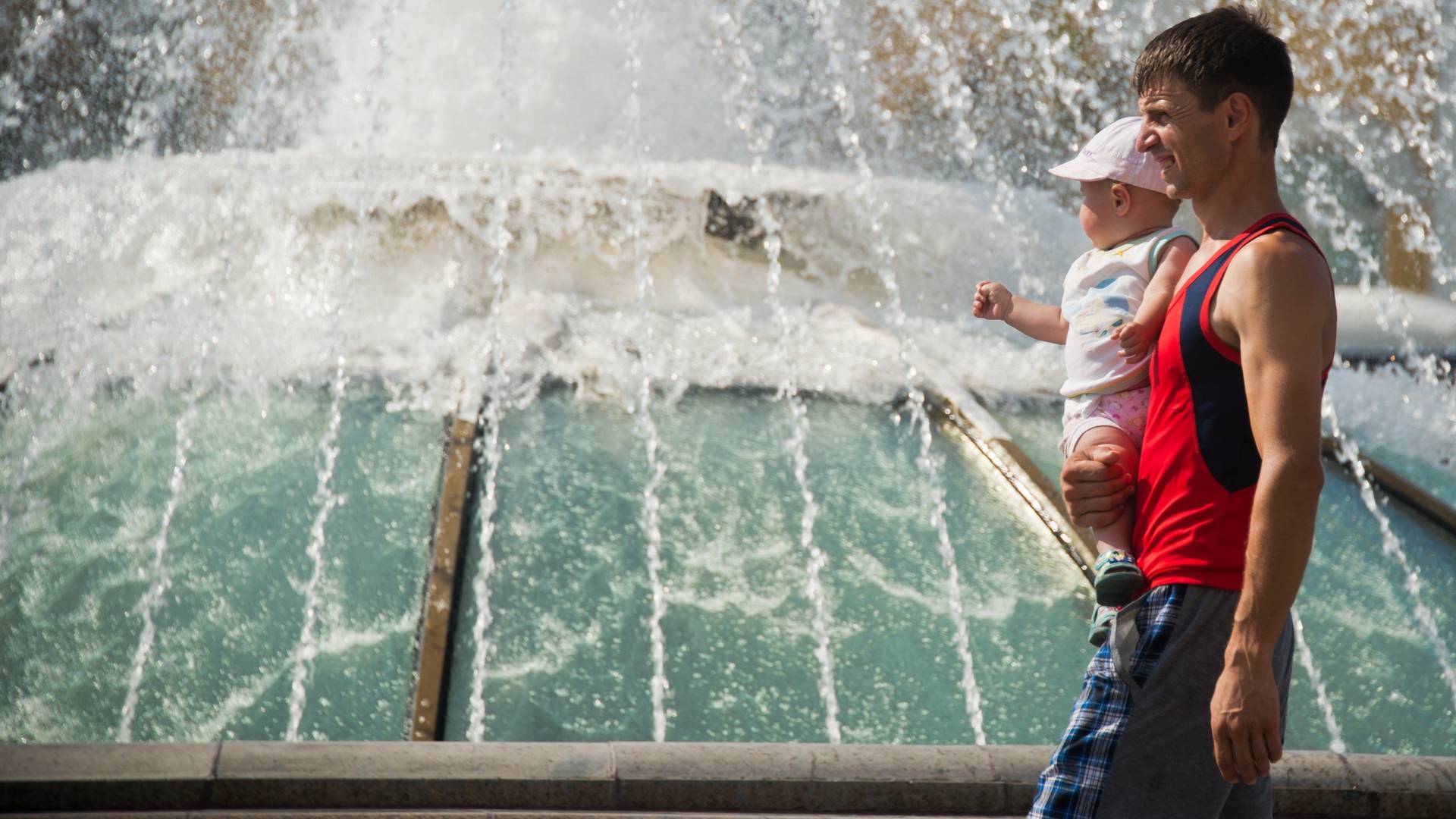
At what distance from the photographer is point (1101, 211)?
192cm

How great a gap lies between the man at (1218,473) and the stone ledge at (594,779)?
3.80ft

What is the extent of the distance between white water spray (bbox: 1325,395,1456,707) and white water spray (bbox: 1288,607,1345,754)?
438mm

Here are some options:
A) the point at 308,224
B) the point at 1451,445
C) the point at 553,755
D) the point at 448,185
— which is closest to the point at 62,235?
the point at 308,224

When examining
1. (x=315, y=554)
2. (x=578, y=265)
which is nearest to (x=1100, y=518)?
(x=315, y=554)

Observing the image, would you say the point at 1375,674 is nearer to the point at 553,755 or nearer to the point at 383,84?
the point at 553,755

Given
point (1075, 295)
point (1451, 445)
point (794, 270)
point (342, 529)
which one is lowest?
point (1075, 295)

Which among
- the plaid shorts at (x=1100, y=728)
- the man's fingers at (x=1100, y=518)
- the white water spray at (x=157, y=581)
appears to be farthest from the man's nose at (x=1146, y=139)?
the white water spray at (x=157, y=581)

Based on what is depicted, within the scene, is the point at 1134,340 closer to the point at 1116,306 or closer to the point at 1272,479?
the point at 1116,306

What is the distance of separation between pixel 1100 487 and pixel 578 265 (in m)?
5.63

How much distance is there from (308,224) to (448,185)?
0.89m

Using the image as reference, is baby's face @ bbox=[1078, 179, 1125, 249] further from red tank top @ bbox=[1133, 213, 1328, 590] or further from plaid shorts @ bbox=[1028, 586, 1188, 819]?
plaid shorts @ bbox=[1028, 586, 1188, 819]

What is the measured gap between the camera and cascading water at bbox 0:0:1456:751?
4.02m

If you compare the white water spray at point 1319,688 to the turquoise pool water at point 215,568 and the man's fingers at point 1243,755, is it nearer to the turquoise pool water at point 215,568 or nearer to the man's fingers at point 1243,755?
the man's fingers at point 1243,755

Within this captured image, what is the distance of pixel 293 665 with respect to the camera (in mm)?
3742
